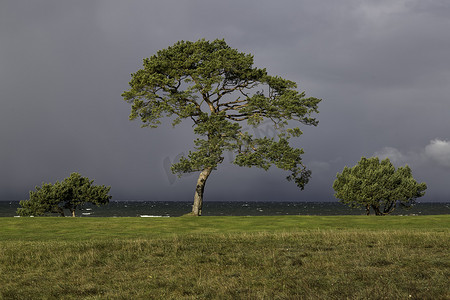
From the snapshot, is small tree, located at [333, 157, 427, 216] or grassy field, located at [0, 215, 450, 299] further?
small tree, located at [333, 157, 427, 216]

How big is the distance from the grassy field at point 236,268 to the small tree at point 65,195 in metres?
25.3

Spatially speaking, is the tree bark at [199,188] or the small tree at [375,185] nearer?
the tree bark at [199,188]

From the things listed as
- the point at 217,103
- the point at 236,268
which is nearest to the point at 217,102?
the point at 217,103

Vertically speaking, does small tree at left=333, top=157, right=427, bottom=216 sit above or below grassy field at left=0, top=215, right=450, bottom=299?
above

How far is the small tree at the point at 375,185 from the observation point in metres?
52.1

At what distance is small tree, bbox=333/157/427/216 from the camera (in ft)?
171

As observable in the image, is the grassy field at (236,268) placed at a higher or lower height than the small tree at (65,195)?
lower

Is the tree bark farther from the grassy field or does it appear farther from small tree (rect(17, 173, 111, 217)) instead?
the grassy field

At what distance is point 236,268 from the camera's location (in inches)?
562

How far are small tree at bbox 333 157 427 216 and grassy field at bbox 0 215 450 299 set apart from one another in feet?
99.6

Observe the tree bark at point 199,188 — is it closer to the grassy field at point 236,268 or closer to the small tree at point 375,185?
the grassy field at point 236,268

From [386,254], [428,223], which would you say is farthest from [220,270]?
[428,223]

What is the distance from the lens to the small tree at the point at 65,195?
49.3 m

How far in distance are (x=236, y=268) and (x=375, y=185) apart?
41260mm
